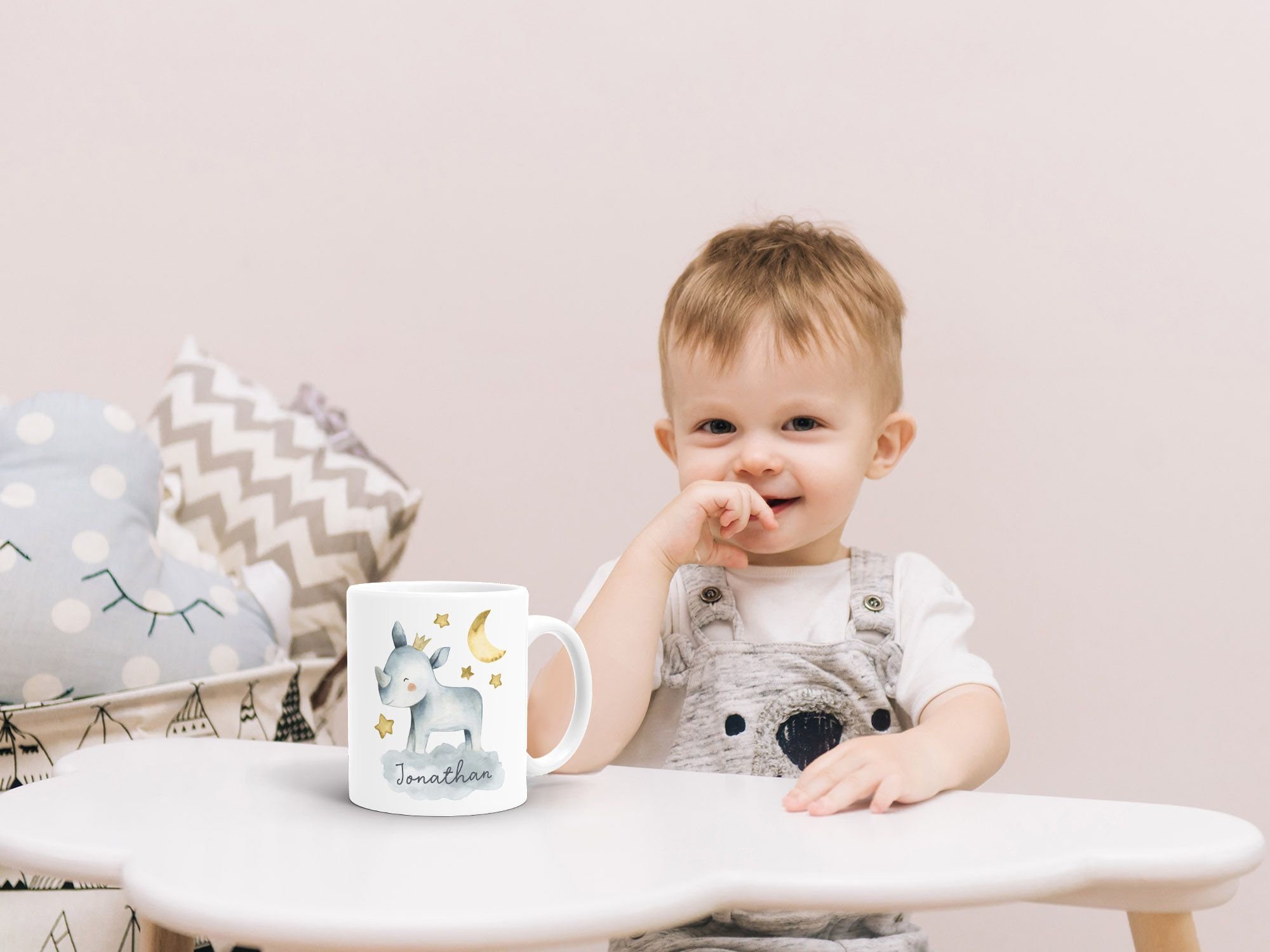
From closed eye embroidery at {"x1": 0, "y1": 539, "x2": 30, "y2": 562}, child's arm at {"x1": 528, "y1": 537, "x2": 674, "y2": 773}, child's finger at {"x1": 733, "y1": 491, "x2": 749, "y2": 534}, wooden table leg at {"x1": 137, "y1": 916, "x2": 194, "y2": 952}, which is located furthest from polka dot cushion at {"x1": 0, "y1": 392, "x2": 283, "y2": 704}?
child's finger at {"x1": 733, "y1": 491, "x2": 749, "y2": 534}

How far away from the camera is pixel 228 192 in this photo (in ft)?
4.95

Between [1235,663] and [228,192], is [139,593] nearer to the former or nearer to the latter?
[228,192]

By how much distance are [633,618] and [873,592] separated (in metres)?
0.22

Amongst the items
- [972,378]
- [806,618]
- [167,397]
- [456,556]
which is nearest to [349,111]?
[167,397]

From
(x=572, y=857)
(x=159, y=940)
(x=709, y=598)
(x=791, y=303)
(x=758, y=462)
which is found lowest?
(x=159, y=940)

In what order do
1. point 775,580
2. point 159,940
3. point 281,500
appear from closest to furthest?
point 159,940, point 775,580, point 281,500

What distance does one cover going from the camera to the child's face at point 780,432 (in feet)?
2.89

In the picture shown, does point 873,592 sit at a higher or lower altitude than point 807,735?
higher

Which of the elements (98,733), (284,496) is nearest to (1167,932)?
(98,733)

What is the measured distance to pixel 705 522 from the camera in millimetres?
845

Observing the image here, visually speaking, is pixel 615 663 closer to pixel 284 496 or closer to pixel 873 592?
pixel 873 592

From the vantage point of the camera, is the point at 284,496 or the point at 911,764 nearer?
the point at 911,764

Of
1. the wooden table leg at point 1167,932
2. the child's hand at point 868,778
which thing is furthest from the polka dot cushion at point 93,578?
the wooden table leg at point 1167,932

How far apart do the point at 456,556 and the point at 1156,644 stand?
84 cm
